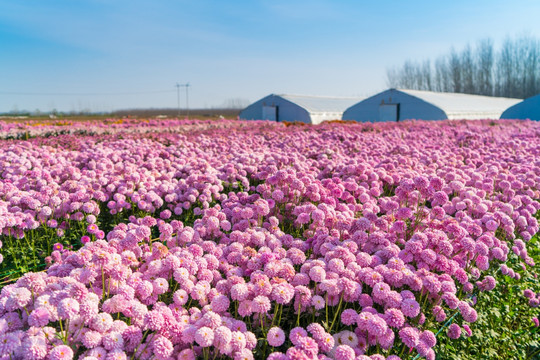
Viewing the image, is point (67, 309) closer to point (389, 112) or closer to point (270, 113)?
point (389, 112)

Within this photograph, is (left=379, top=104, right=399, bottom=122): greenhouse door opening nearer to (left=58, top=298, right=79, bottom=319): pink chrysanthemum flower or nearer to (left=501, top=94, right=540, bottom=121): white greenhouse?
(left=501, top=94, right=540, bottom=121): white greenhouse

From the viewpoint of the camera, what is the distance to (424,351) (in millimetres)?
2490

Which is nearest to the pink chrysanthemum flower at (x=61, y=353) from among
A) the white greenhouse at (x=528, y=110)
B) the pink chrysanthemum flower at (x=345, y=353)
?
the pink chrysanthemum flower at (x=345, y=353)

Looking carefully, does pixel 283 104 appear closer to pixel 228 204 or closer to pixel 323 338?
pixel 228 204

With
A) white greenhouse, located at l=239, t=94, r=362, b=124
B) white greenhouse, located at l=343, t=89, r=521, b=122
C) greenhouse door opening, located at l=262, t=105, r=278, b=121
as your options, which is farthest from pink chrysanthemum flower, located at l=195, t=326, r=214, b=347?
greenhouse door opening, located at l=262, t=105, r=278, b=121

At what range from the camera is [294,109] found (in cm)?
3672

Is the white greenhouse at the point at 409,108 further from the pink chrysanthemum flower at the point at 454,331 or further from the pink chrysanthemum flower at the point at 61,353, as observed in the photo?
the pink chrysanthemum flower at the point at 61,353

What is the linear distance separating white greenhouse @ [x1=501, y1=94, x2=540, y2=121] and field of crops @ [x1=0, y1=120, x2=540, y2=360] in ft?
80.7

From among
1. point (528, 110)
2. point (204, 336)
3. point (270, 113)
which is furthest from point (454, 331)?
point (270, 113)

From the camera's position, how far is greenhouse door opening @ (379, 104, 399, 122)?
34.1 m

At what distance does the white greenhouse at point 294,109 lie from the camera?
3619 centimetres

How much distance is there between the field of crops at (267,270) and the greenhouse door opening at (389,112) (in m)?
29.0

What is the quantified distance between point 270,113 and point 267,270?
1434 inches

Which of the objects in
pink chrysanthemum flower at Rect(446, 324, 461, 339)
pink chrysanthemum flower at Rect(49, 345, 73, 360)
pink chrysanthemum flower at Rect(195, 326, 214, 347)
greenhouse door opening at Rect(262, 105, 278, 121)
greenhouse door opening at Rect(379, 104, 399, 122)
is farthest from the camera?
greenhouse door opening at Rect(262, 105, 278, 121)
